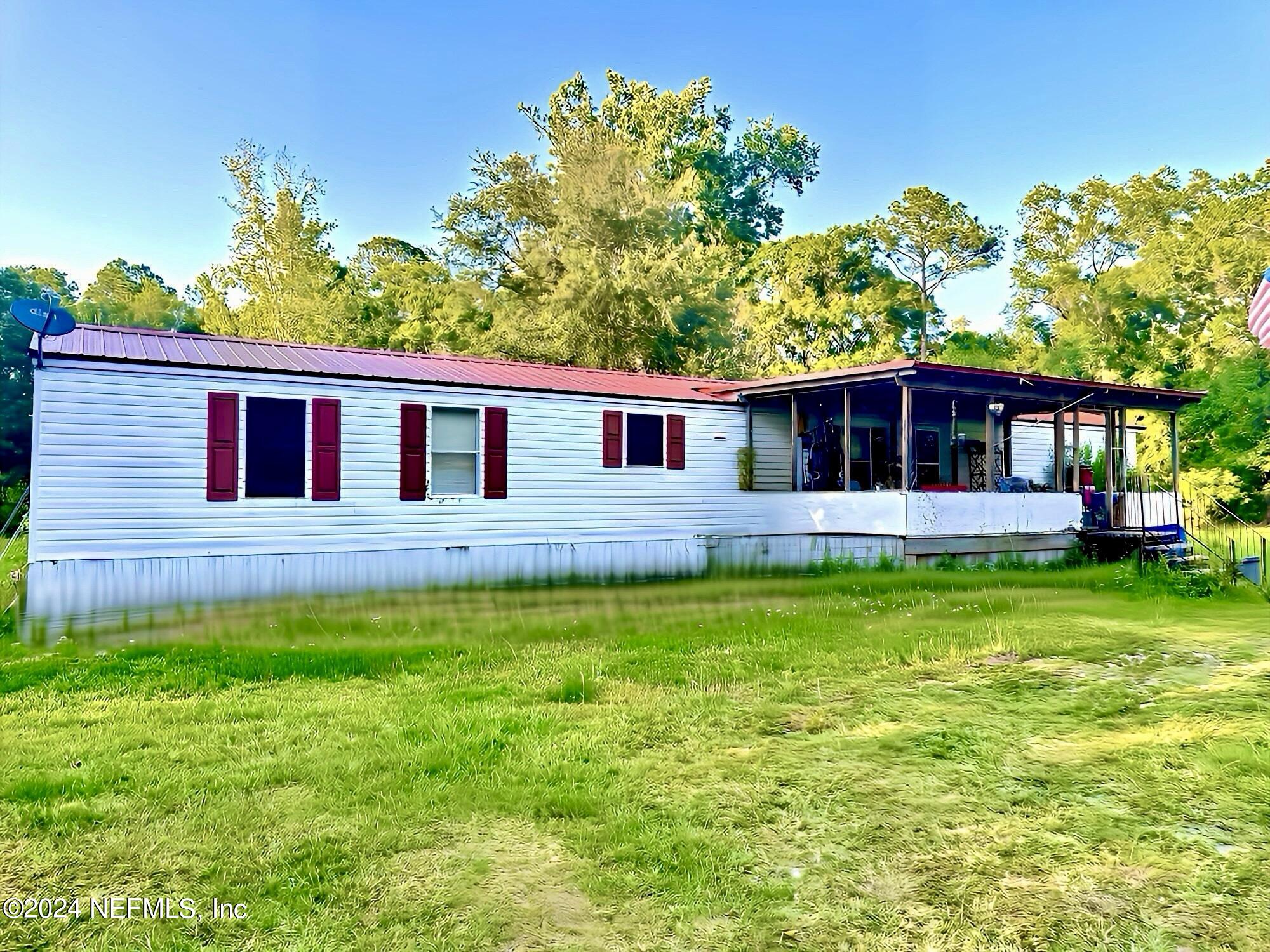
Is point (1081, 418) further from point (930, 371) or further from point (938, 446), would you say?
point (930, 371)

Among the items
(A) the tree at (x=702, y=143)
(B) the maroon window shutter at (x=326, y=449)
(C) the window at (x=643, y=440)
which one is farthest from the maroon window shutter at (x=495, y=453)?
(A) the tree at (x=702, y=143)

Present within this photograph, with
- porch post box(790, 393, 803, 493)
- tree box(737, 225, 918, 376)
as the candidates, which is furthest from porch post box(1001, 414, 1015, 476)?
tree box(737, 225, 918, 376)

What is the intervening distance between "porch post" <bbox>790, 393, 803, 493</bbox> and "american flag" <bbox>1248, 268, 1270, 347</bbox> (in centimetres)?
656

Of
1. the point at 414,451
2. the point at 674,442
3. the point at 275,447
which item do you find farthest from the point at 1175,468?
the point at 275,447

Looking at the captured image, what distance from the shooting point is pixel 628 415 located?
1338cm

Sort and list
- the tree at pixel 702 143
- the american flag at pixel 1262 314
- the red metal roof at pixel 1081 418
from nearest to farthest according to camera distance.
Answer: the american flag at pixel 1262 314 < the red metal roof at pixel 1081 418 < the tree at pixel 702 143

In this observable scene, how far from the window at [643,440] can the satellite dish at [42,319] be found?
748cm

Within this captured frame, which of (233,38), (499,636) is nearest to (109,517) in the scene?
(499,636)

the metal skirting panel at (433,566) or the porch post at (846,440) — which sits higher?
the porch post at (846,440)

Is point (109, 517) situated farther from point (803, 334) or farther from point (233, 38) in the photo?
point (803, 334)

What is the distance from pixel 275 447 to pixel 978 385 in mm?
10490

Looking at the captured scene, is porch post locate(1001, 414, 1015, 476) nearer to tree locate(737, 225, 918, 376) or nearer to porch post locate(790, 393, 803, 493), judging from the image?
porch post locate(790, 393, 803, 493)

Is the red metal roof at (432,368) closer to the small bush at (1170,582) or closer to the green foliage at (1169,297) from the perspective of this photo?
the small bush at (1170,582)

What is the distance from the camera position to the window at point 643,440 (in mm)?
13430
